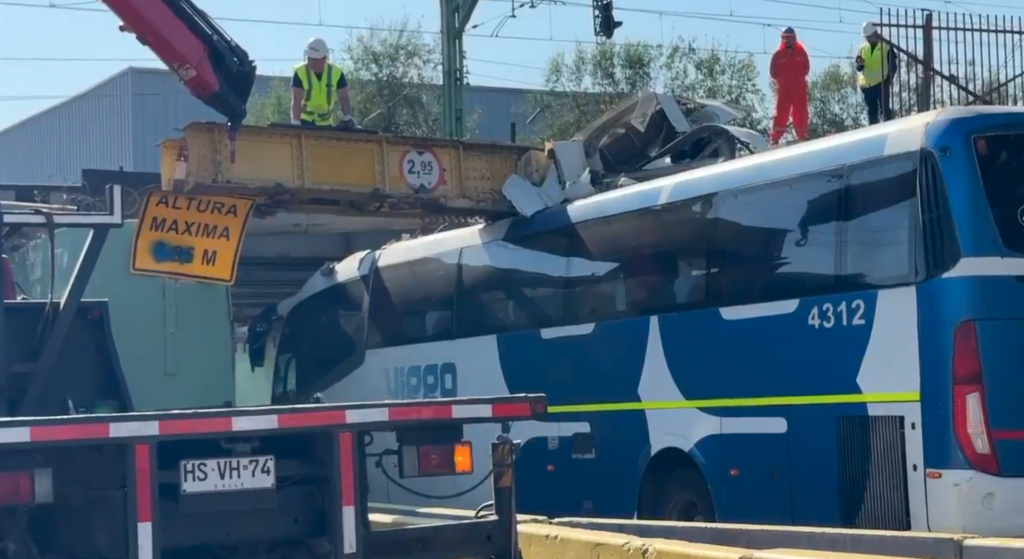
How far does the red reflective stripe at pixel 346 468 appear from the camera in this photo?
6992 mm

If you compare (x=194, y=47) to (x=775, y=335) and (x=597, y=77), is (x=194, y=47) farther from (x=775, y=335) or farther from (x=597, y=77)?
(x=597, y=77)

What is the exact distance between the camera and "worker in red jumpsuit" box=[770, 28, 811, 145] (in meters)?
15.5

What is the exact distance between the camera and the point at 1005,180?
8875mm

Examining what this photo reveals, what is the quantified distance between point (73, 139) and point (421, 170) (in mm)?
38413

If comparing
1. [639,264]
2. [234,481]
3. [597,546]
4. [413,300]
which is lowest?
[597,546]

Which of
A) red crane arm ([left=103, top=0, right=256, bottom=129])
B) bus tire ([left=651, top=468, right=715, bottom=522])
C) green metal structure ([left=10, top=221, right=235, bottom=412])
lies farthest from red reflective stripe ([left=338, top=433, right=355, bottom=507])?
green metal structure ([left=10, top=221, right=235, bottom=412])

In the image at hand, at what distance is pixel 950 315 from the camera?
8625 millimetres

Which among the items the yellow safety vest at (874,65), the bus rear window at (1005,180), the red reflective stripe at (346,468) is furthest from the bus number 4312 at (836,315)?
the yellow safety vest at (874,65)

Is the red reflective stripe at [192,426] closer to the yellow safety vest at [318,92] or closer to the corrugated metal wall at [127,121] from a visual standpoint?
the yellow safety vest at [318,92]

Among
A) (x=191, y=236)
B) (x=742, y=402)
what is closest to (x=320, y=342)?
(x=191, y=236)

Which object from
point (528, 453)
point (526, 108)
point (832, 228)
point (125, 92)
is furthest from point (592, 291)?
point (125, 92)

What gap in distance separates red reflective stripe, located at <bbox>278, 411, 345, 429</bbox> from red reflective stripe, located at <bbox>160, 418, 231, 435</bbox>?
0.97 feet

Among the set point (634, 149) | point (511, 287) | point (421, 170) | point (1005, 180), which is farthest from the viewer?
point (634, 149)

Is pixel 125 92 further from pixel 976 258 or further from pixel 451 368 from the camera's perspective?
pixel 976 258
